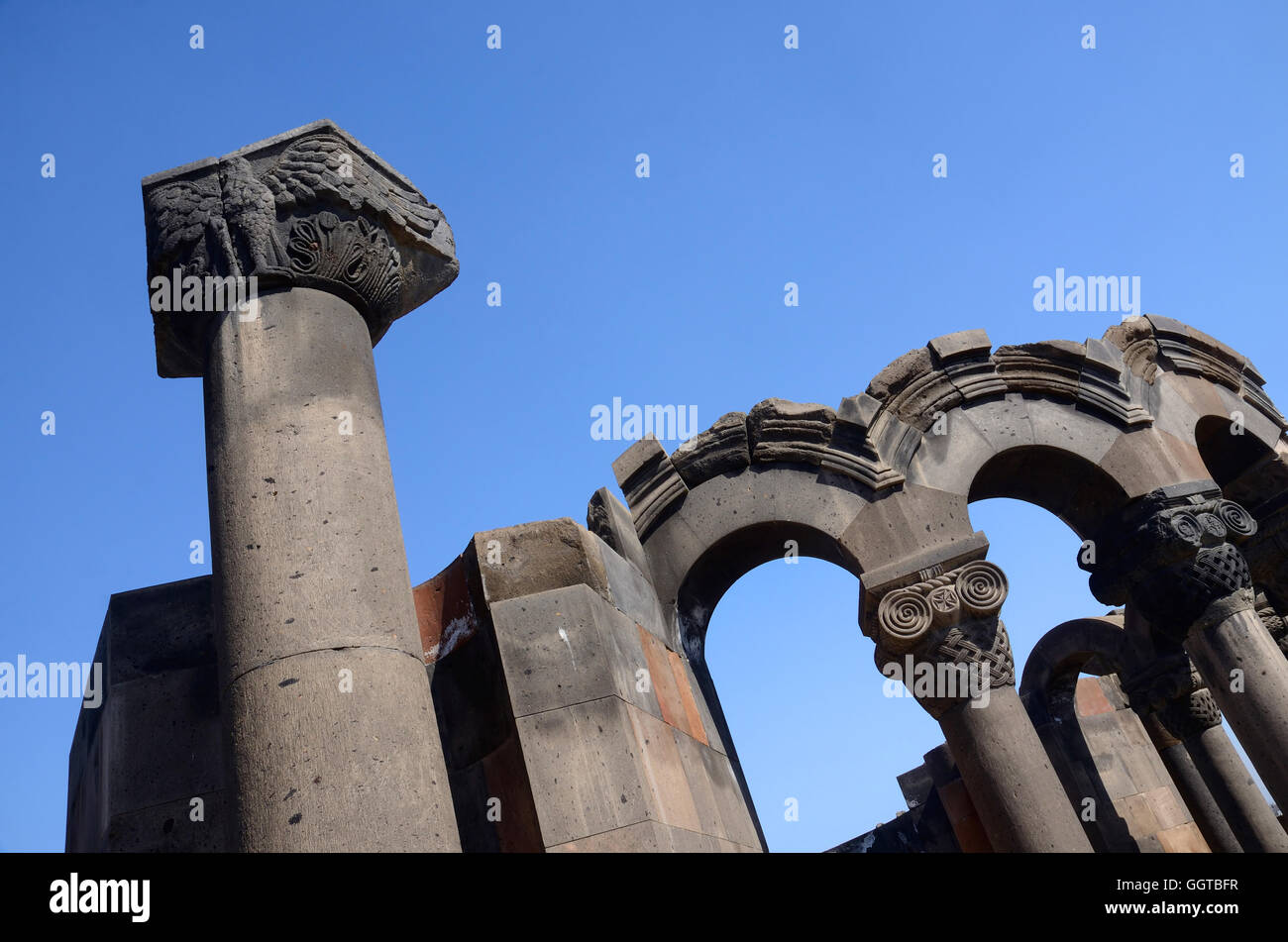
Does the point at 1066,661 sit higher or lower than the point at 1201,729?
higher

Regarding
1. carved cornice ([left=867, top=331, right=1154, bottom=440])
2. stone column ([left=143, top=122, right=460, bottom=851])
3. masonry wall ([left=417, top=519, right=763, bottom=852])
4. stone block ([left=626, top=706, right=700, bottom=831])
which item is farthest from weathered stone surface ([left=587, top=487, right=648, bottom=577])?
carved cornice ([left=867, top=331, right=1154, bottom=440])

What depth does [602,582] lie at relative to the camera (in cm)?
463

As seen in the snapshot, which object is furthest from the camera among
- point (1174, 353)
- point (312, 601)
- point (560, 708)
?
point (1174, 353)

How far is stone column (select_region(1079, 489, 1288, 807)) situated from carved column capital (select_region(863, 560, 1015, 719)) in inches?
50.1

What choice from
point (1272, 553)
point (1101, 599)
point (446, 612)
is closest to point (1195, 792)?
point (1272, 553)

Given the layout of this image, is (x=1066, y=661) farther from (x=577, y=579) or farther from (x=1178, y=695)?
(x=577, y=579)

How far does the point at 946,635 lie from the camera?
217 inches

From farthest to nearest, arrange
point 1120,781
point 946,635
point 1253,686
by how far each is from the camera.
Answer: point 1120,781 < point 1253,686 < point 946,635

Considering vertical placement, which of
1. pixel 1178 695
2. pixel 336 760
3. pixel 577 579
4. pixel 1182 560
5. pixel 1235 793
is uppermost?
pixel 577 579

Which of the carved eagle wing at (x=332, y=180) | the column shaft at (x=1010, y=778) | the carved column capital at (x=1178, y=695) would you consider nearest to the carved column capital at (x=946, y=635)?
the column shaft at (x=1010, y=778)

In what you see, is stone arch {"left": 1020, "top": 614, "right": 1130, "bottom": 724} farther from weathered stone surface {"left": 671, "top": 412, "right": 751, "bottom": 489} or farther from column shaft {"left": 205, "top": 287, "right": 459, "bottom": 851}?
column shaft {"left": 205, "top": 287, "right": 459, "bottom": 851}

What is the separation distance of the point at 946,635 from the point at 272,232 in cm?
391
